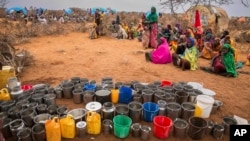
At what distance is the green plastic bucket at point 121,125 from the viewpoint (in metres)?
3.14

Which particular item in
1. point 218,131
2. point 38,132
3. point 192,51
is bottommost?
point 218,131

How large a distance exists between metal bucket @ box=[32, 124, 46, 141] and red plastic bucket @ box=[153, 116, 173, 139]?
1.65m

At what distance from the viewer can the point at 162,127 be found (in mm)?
3145

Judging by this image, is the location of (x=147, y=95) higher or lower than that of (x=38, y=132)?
higher

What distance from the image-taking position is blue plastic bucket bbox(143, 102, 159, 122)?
3.54 metres

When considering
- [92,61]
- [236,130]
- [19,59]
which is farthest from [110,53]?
[236,130]

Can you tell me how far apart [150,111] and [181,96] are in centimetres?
86

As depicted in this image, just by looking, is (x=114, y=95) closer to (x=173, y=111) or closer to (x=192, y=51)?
(x=173, y=111)

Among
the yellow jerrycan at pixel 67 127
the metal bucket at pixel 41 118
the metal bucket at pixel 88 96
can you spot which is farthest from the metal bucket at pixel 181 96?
the metal bucket at pixel 41 118

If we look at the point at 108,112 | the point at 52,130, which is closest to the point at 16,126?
the point at 52,130

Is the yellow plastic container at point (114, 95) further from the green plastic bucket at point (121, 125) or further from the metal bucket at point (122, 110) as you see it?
the green plastic bucket at point (121, 125)

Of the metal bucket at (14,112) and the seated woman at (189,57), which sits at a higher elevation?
the seated woman at (189,57)

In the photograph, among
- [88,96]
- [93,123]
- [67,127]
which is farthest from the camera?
[88,96]

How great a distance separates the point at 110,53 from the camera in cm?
872
